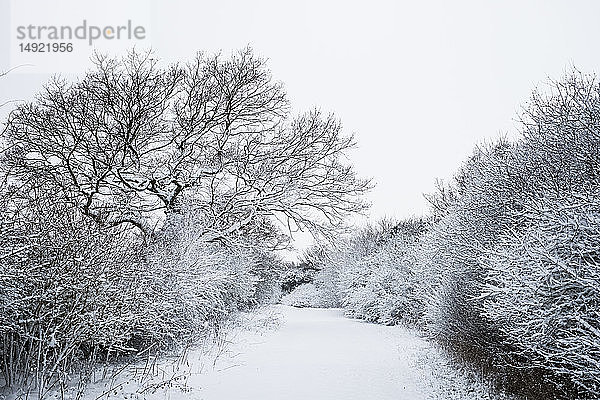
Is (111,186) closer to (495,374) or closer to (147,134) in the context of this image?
(147,134)

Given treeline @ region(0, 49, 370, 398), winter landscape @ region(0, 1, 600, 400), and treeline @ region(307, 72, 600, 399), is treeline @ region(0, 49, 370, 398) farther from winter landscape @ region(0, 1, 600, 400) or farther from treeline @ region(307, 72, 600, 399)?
treeline @ region(307, 72, 600, 399)

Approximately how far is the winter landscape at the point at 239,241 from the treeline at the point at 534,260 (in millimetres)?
43

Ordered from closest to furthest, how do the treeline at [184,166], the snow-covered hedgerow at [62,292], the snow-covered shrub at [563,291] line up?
the snow-covered shrub at [563,291], the snow-covered hedgerow at [62,292], the treeline at [184,166]

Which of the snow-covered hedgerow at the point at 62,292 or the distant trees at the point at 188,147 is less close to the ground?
the distant trees at the point at 188,147

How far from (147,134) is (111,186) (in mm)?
1731

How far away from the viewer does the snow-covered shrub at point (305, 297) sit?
4018 cm

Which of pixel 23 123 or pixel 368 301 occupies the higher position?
pixel 23 123

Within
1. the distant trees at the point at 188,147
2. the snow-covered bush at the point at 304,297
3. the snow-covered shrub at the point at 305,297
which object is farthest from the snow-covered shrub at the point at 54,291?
the snow-covered bush at the point at 304,297

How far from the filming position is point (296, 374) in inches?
346

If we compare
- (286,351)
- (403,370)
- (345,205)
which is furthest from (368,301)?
(403,370)

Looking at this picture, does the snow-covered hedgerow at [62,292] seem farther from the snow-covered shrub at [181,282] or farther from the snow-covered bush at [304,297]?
the snow-covered bush at [304,297]

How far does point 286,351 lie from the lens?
11570 millimetres

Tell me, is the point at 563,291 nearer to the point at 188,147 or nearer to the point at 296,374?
the point at 296,374

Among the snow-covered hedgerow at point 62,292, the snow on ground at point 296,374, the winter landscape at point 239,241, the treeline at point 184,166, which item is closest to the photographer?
the snow-covered hedgerow at point 62,292
